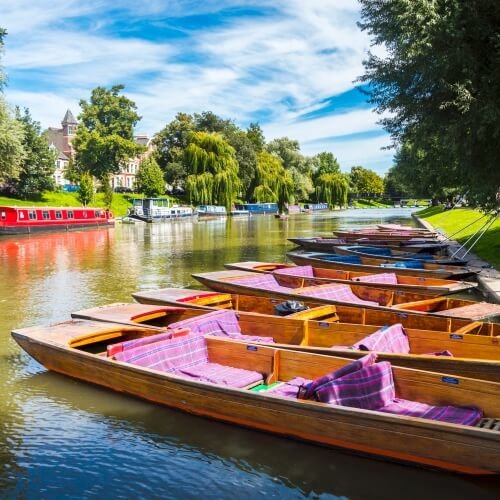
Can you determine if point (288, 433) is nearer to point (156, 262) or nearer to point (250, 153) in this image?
point (156, 262)

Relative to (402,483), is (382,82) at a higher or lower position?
higher

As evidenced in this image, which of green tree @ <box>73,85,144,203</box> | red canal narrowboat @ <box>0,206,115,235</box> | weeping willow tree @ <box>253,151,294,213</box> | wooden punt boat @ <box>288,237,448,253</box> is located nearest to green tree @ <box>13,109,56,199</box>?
green tree @ <box>73,85,144,203</box>

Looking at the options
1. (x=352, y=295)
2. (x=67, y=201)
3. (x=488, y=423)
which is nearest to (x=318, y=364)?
(x=488, y=423)

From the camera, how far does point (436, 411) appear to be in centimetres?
648

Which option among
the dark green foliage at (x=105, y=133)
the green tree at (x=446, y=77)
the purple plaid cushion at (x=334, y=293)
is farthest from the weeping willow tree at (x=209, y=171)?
the purple plaid cushion at (x=334, y=293)

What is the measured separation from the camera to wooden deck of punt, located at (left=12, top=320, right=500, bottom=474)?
5.63m

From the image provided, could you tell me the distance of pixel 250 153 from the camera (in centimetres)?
8438

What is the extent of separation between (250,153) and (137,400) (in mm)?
78105

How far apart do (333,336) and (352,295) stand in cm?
416

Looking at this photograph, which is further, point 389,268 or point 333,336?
point 389,268

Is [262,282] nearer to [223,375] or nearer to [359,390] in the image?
[223,375]

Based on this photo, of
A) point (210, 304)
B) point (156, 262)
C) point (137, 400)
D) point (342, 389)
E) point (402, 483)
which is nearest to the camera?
point (402, 483)

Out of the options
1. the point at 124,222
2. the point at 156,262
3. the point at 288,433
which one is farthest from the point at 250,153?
Answer: the point at 288,433

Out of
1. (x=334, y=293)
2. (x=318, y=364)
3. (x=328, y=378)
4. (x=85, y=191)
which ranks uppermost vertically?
(x=85, y=191)
